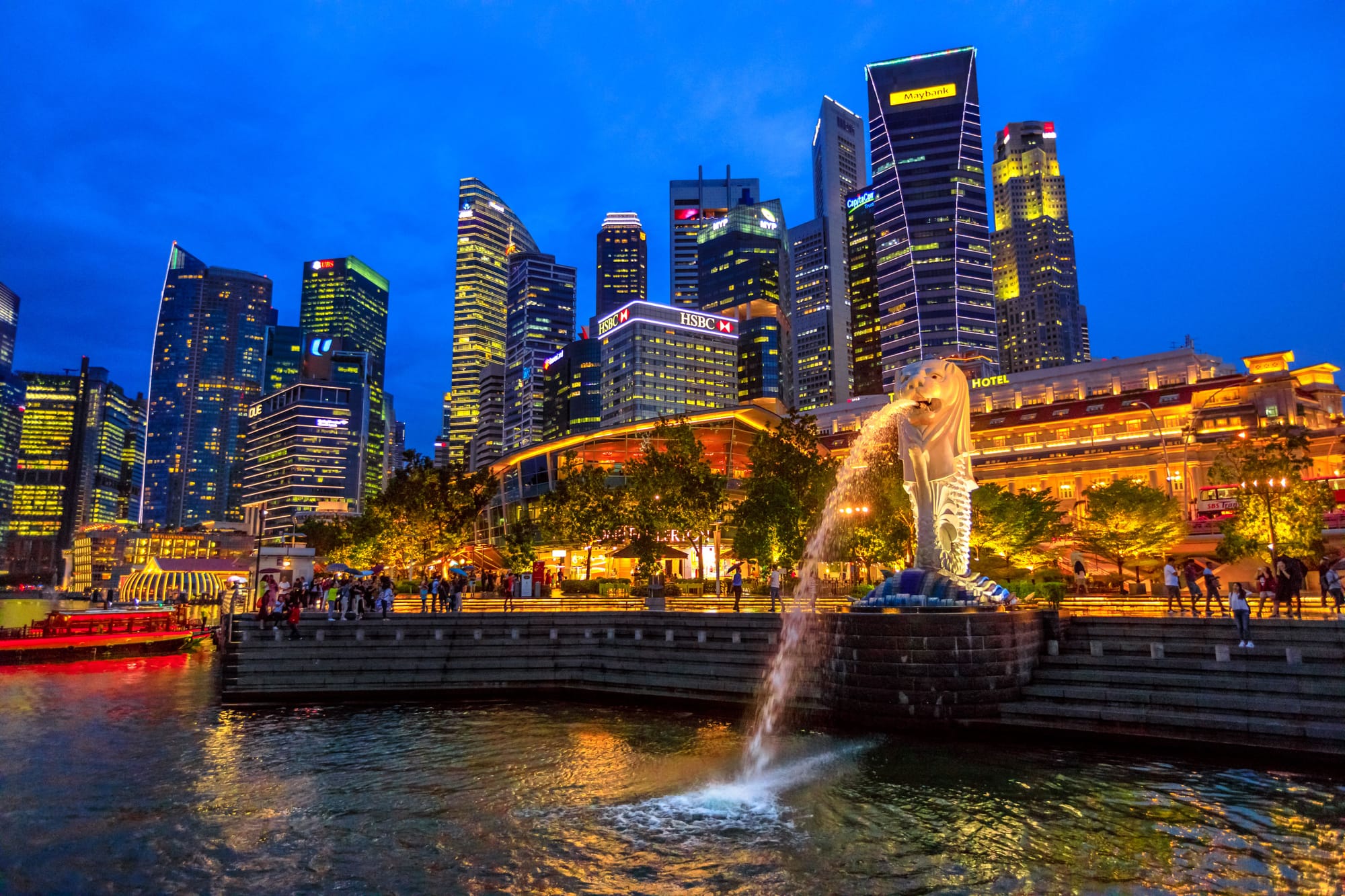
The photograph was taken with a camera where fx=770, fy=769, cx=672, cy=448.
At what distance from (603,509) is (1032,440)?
195 ft

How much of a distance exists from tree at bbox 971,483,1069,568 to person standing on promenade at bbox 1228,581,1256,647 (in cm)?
1930

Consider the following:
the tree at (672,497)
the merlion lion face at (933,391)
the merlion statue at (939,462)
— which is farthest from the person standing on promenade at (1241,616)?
the tree at (672,497)

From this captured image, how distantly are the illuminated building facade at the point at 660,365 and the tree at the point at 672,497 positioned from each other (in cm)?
13614

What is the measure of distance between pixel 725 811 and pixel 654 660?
12969 millimetres

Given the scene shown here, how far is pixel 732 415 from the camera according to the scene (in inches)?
2603

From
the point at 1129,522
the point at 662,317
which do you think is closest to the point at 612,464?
the point at 1129,522

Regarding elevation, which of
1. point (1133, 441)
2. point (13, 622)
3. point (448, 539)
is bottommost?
point (13, 622)

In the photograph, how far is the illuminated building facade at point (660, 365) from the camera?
617ft

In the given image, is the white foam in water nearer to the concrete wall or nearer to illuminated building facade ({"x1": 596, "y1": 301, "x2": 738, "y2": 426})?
the concrete wall

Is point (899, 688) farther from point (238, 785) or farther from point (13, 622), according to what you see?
point (13, 622)

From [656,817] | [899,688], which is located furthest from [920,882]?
[899,688]

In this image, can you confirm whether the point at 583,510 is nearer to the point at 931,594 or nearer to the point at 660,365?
the point at 931,594

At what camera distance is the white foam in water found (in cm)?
1291

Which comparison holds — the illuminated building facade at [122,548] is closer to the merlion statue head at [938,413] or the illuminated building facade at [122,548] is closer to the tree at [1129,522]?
the tree at [1129,522]
